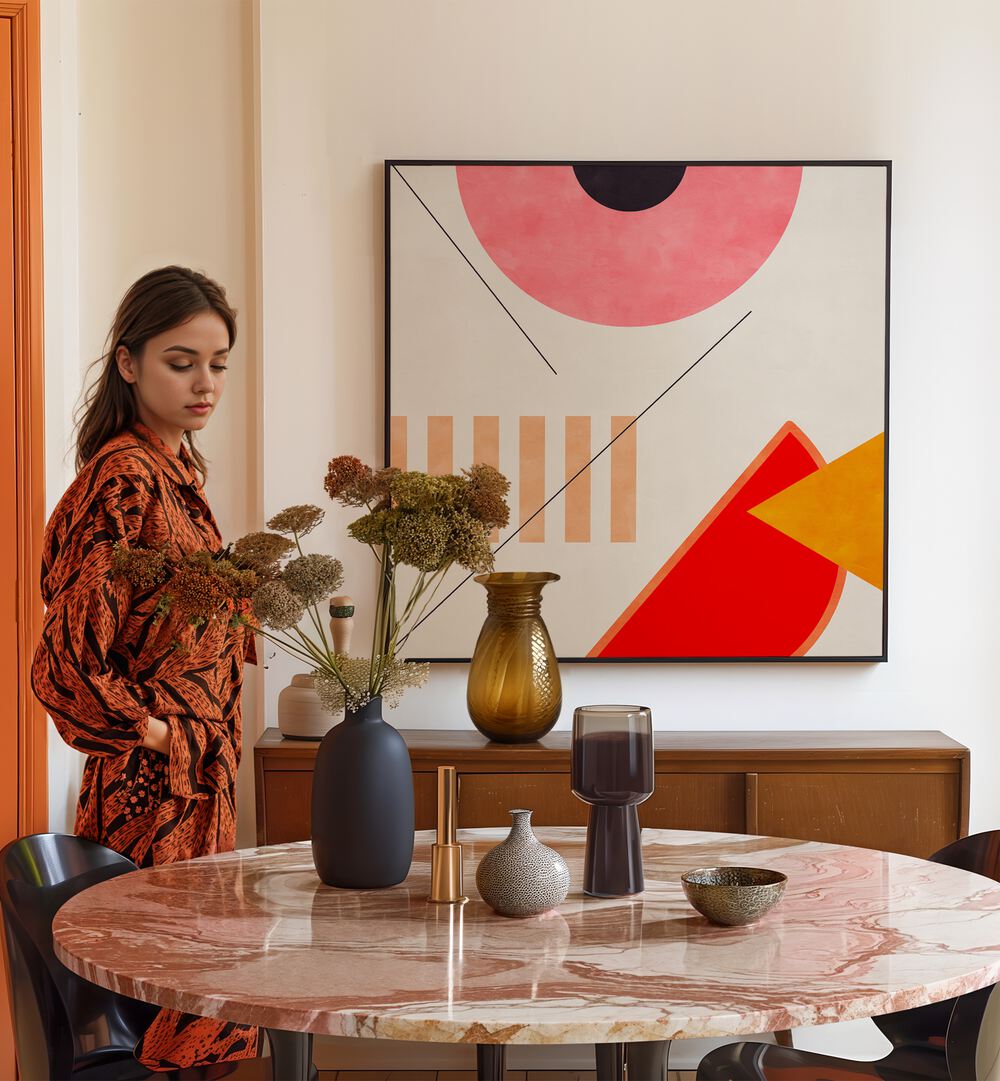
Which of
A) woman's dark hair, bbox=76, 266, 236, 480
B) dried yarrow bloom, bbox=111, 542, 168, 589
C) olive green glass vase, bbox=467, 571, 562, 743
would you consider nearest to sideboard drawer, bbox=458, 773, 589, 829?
olive green glass vase, bbox=467, 571, 562, 743

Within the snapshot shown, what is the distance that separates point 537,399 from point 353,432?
1.68 ft

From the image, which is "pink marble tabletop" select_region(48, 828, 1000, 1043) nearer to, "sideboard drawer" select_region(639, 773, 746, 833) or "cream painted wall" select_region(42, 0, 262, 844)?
"sideboard drawer" select_region(639, 773, 746, 833)

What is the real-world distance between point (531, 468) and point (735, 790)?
993 millimetres

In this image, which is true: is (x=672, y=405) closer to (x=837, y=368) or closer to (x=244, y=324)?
(x=837, y=368)

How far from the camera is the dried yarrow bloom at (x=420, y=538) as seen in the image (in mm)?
1646

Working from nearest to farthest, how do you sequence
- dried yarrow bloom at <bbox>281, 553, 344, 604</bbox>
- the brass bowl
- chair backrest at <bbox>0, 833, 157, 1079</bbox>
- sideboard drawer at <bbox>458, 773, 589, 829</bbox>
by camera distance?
the brass bowl → dried yarrow bloom at <bbox>281, 553, 344, 604</bbox> → chair backrest at <bbox>0, 833, 157, 1079</bbox> → sideboard drawer at <bbox>458, 773, 589, 829</bbox>

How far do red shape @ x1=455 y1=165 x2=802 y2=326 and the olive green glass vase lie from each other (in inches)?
32.0

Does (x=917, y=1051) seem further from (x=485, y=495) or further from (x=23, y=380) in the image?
(x=23, y=380)

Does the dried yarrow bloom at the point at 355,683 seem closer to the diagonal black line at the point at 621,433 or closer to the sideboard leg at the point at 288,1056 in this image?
the sideboard leg at the point at 288,1056

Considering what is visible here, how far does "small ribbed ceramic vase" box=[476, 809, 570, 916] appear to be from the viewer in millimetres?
1589

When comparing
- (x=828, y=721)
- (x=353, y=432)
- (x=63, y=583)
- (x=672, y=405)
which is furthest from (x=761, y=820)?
(x=63, y=583)

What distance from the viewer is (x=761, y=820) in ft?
9.07

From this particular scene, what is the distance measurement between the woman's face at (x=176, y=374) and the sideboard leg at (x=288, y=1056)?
3.87 feet

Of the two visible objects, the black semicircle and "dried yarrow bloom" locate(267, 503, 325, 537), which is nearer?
"dried yarrow bloom" locate(267, 503, 325, 537)
